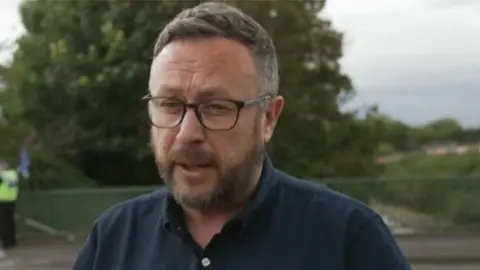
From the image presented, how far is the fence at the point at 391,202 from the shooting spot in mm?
16906

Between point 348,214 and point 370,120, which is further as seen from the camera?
point 370,120

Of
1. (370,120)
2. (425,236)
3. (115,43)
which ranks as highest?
(115,43)

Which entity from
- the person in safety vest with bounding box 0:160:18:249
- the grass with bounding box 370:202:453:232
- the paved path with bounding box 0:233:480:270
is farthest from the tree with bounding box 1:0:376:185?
the paved path with bounding box 0:233:480:270

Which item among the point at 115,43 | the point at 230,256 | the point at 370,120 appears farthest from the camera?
the point at 370,120

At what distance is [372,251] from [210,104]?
0.55 m

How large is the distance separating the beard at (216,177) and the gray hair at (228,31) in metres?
0.16

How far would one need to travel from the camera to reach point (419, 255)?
582 inches

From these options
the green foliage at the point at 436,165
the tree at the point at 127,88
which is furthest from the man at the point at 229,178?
the tree at the point at 127,88

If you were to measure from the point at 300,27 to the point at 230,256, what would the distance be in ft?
67.8

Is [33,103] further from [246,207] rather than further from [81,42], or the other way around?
[246,207]

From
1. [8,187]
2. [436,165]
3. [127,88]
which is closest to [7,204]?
[8,187]

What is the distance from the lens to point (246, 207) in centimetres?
258

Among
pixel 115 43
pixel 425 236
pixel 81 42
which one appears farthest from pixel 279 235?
pixel 81 42

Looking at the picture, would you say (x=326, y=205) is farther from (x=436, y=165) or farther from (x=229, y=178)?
(x=436, y=165)
